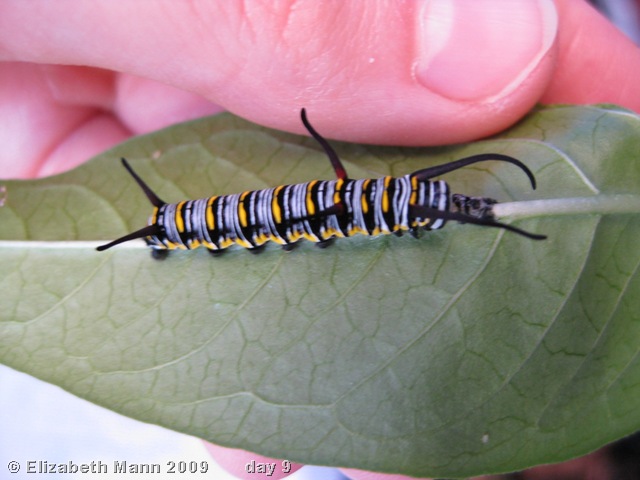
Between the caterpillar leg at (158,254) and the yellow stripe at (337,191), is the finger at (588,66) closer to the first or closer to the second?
the yellow stripe at (337,191)

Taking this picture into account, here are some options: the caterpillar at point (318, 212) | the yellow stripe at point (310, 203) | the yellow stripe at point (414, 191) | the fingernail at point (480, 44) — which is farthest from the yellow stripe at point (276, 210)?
the fingernail at point (480, 44)

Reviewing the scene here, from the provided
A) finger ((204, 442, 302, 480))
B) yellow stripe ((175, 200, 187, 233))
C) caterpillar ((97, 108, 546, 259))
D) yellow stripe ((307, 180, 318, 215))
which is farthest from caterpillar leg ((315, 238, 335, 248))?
finger ((204, 442, 302, 480))

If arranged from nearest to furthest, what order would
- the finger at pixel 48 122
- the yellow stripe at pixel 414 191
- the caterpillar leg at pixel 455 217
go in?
the caterpillar leg at pixel 455 217, the yellow stripe at pixel 414 191, the finger at pixel 48 122

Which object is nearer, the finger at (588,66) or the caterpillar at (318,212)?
the caterpillar at (318,212)

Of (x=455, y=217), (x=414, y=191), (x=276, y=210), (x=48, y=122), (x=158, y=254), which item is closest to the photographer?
(x=455, y=217)

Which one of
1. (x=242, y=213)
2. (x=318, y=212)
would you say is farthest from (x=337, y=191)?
(x=242, y=213)

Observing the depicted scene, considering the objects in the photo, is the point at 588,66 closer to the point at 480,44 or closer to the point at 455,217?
the point at 480,44

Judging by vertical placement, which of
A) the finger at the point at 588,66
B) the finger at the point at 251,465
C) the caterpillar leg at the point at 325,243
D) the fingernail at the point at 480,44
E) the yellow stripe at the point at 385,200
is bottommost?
the finger at the point at 251,465
